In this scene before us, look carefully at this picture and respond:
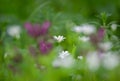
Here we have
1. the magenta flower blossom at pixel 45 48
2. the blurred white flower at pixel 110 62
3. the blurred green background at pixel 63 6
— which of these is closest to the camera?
the blurred white flower at pixel 110 62

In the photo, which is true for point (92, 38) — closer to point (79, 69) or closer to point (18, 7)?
point (79, 69)

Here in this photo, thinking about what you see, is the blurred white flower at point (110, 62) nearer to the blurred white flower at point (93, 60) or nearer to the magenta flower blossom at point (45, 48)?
A: the blurred white flower at point (93, 60)

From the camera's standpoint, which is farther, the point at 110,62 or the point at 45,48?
the point at 45,48

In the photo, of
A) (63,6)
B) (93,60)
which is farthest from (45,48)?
(63,6)

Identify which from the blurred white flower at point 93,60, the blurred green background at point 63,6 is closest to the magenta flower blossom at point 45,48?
the blurred white flower at point 93,60

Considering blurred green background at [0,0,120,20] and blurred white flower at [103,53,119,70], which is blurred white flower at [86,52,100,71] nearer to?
blurred white flower at [103,53,119,70]

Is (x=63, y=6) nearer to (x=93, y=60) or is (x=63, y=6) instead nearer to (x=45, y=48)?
(x=45, y=48)

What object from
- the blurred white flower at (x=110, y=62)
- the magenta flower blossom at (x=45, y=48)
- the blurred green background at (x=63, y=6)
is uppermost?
the blurred green background at (x=63, y=6)

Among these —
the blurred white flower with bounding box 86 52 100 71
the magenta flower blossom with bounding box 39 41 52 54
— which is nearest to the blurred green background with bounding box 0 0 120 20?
the magenta flower blossom with bounding box 39 41 52 54
